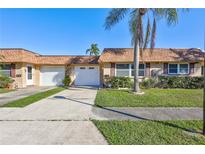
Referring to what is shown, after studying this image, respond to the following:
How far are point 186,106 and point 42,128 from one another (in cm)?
672

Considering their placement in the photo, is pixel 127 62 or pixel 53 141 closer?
pixel 53 141

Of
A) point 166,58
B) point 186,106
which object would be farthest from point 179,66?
point 186,106

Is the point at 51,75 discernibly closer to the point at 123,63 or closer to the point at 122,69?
the point at 122,69

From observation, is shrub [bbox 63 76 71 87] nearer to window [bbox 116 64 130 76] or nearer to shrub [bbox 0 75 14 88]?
shrub [bbox 0 75 14 88]

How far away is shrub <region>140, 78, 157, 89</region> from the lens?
18811 mm

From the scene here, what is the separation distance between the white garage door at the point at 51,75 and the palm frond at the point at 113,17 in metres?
9.64

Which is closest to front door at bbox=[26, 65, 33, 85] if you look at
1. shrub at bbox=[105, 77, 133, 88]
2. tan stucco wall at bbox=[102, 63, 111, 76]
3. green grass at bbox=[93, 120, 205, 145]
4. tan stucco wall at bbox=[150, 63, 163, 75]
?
tan stucco wall at bbox=[102, 63, 111, 76]

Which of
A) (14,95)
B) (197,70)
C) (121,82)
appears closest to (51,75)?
(121,82)

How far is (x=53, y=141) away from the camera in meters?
5.04

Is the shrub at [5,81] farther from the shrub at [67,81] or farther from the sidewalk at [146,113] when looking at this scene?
the sidewalk at [146,113]

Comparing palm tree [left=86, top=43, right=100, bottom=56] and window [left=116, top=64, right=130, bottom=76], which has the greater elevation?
palm tree [left=86, top=43, right=100, bottom=56]

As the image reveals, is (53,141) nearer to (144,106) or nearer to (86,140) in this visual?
(86,140)

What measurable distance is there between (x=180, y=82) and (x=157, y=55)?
3.51m

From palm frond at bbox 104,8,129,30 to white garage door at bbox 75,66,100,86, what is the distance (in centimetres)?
828
